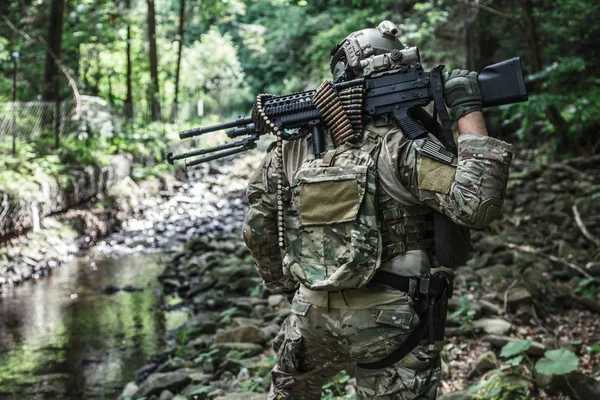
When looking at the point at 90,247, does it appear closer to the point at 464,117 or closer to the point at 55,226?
the point at 55,226

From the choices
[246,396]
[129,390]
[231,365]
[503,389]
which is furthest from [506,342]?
[129,390]

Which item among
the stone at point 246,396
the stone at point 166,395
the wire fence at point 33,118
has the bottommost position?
the stone at point 166,395

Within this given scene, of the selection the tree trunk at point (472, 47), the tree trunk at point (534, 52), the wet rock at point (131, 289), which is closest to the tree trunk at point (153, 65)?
the tree trunk at point (472, 47)

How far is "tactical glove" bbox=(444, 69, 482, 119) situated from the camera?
104 inches

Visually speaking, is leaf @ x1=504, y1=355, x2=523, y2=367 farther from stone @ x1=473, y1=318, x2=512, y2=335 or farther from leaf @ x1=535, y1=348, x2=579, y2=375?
stone @ x1=473, y1=318, x2=512, y2=335

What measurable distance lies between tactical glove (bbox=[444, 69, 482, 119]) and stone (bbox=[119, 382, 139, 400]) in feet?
13.3

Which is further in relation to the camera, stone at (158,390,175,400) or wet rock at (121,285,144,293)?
wet rock at (121,285,144,293)

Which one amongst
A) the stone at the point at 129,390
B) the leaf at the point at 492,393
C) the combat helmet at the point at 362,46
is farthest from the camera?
the stone at the point at 129,390

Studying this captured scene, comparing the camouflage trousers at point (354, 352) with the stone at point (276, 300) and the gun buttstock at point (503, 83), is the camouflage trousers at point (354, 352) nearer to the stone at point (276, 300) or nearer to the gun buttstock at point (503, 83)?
the gun buttstock at point (503, 83)

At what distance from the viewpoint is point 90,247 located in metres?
12.2

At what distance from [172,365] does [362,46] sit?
4106 millimetres

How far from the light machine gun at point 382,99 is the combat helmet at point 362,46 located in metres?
0.07

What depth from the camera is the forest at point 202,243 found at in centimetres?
537

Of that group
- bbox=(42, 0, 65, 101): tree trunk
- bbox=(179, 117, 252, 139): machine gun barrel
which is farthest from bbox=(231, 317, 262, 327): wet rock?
bbox=(42, 0, 65, 101): tree trunk
